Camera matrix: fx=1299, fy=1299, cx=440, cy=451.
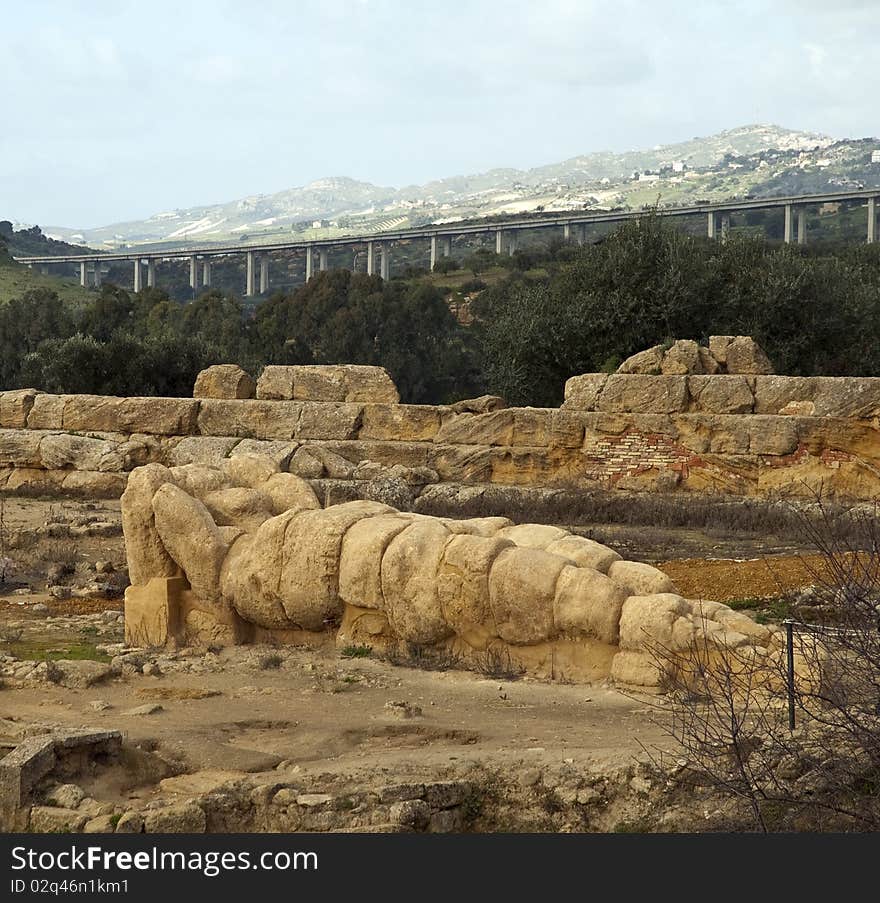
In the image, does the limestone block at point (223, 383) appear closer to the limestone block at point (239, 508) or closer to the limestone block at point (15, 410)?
the limestone block at point (15, 410)

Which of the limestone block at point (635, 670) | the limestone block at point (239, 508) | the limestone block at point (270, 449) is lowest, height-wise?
the limestone block at point (270, 449)

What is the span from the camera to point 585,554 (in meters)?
9.47

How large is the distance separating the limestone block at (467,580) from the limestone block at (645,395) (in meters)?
10.5

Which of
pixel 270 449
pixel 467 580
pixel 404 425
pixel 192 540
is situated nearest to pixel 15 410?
pixel 270 449

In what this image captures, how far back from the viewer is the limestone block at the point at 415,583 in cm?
952

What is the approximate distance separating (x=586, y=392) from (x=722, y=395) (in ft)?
6.86

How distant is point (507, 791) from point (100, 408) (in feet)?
55.8

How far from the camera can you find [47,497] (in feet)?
67.6

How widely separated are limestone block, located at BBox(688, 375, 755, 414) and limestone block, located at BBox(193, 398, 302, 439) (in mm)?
6479

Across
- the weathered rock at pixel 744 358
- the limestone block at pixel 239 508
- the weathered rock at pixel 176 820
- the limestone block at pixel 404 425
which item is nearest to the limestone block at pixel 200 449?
the limestone block at pixel 404 425

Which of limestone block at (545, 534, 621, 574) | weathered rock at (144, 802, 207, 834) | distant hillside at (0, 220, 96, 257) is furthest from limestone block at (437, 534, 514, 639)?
distant hillside at (0, 220, 96, 257)

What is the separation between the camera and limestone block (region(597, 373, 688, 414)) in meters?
19.5

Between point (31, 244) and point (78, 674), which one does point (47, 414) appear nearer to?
point (78, 674)

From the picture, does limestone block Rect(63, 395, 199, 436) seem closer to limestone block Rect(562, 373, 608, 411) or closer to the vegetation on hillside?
the vegetation on hillside
